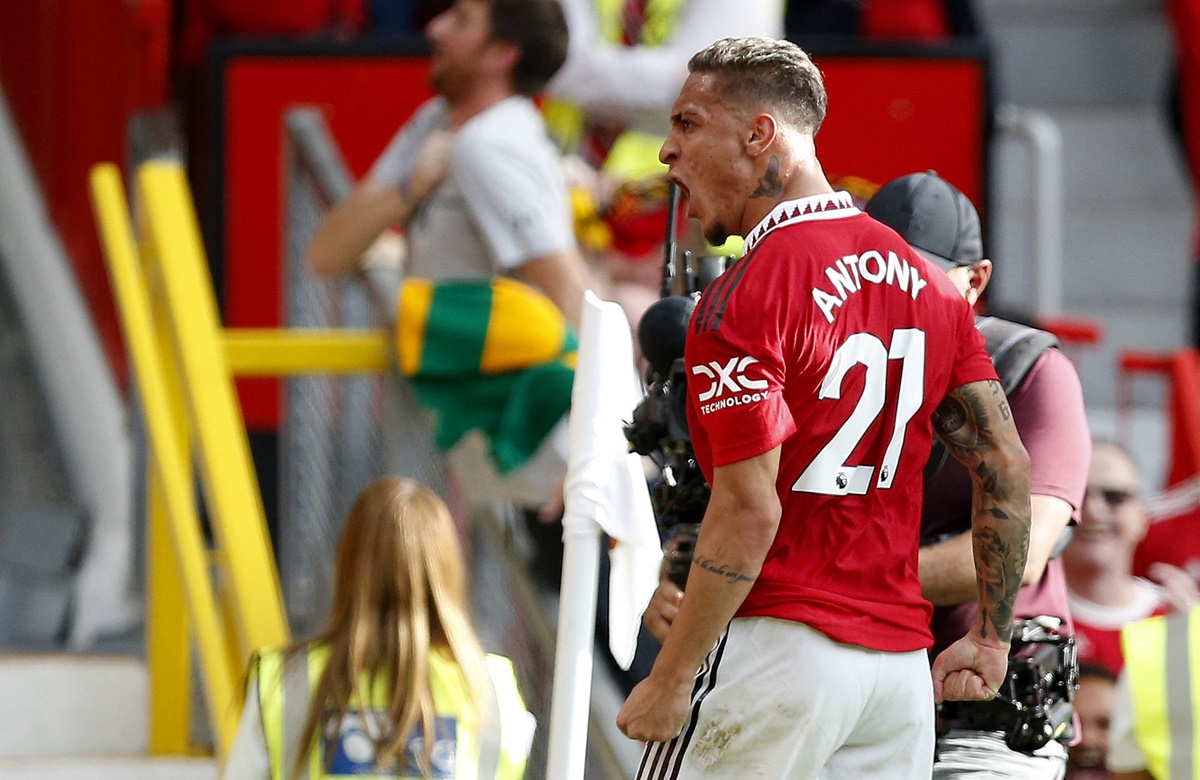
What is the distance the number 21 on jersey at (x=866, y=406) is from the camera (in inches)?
90.7

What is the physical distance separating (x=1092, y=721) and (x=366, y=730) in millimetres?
1990

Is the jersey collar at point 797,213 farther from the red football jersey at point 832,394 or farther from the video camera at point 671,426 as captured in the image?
the video camera at point 671,426

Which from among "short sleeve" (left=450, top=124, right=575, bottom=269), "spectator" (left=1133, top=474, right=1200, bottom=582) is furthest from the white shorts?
"spectator" (left=1133, top=474, right=1200, bottom=582)

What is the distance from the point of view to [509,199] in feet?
13.7

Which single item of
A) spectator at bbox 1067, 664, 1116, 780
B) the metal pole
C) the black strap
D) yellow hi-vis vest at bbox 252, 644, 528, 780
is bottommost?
spectator at bbox 1067, 664, 1116, 780

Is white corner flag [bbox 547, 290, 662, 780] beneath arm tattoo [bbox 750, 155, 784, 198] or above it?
beneath

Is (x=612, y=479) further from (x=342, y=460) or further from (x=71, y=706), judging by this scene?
(x=71, y=706)

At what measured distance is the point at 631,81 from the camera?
17.1ft

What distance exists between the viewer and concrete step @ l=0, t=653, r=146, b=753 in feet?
16.3

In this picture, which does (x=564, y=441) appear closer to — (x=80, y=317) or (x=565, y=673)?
(x=565, y=673)

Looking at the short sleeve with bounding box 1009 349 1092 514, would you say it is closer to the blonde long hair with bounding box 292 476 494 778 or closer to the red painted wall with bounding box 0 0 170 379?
the blonde long hair with bounding box 292 476 494 778

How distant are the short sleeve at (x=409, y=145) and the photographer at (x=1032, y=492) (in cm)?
201

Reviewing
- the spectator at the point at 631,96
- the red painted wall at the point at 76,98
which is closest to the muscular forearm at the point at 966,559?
the spectator at the point at 631,96

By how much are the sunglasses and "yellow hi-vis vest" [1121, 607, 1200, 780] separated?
1.87 meters
